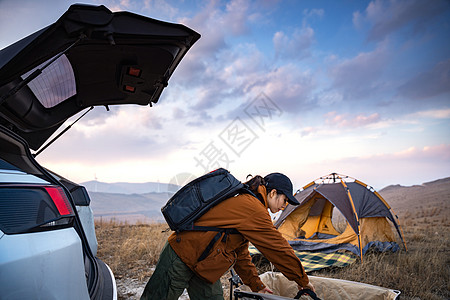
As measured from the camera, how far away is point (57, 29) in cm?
180

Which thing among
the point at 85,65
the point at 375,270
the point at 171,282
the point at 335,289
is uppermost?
the point at 85,65

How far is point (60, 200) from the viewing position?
134 cm

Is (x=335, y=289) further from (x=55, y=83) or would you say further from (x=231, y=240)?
(x=55, y=83)

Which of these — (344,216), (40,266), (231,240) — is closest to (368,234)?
Answer: (344,216)

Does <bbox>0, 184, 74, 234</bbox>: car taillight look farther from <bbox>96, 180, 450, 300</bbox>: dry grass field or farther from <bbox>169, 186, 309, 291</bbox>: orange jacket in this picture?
<bbox>96, 180, 450, 300</bbox>: dry grass field

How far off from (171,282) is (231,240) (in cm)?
51

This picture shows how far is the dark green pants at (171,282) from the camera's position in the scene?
1999 millimetres

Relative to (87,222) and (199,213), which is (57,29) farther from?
(87,222)

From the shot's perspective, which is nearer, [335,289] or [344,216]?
[335,289]

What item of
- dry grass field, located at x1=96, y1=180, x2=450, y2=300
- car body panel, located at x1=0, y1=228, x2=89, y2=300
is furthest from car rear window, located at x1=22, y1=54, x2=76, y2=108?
dry grass field, located at x1=96, y1=180, x2=450, y2=300

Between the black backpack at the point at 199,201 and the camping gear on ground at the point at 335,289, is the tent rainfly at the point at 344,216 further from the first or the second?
the black backpack at the point at 199,201

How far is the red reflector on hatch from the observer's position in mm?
1304

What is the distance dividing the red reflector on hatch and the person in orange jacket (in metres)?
0.84

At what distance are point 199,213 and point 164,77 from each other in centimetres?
152
